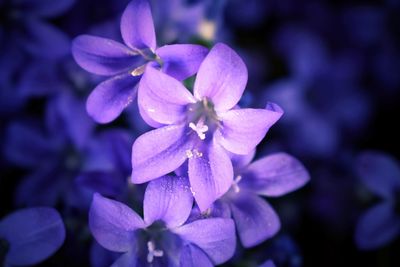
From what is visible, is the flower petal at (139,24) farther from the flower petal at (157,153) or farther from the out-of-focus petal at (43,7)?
the out-of-focus petal at (43,7)

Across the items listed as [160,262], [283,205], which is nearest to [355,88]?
[283,205]

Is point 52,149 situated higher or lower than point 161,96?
lower

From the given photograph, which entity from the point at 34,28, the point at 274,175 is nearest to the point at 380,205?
the point at 274,175

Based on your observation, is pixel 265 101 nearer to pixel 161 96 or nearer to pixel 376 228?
pixel 376 228

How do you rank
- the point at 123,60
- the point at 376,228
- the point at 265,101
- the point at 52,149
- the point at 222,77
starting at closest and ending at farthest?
1. the point at 222,77
2. the point at 123,60
3. the point at 376,228
4. the point at 52,149
5. the point at 265,101

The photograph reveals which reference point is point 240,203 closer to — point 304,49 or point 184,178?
point 184,178

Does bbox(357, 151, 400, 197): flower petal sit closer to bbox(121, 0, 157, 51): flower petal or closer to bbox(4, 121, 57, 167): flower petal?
bbox(121, 0, 157, 51): flower petal

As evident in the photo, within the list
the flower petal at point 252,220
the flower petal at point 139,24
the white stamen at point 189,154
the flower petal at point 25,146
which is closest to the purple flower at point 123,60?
the flower petal at point 139,24
